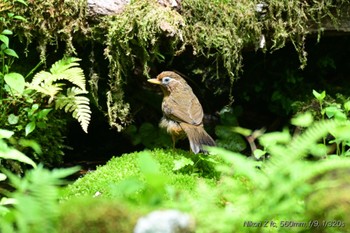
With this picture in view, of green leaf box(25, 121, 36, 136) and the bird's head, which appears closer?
green leaf box(25, 121, 36, 136)

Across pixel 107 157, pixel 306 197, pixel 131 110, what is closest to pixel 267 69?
pixel 131 110

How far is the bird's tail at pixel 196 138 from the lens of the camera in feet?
14.5

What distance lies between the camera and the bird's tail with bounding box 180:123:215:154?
14.5 ft

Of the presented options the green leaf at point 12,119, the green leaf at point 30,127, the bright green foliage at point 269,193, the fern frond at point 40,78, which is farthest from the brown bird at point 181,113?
the bright green foliage at point 269,193

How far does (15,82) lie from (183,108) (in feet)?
4.67

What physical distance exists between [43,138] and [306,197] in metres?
3.40

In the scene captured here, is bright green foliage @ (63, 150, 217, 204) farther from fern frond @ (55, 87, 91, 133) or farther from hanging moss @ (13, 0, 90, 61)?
hanging moss @ (13, 0, 90, 61)

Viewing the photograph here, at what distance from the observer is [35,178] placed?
1637 millimetres

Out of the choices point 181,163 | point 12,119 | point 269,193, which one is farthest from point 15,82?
point 269,193

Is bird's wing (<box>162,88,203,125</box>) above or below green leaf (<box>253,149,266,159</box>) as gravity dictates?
below

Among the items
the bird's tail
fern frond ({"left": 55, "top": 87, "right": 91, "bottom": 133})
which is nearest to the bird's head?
the bird's tail

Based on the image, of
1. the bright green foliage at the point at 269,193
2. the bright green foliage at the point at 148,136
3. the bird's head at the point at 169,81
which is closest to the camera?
the bright green foliage at the point at 269,193

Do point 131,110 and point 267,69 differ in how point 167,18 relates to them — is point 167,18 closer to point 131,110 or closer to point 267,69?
point 131,110

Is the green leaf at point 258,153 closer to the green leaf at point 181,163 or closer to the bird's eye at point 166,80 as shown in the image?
the green leaf at point 181,163
